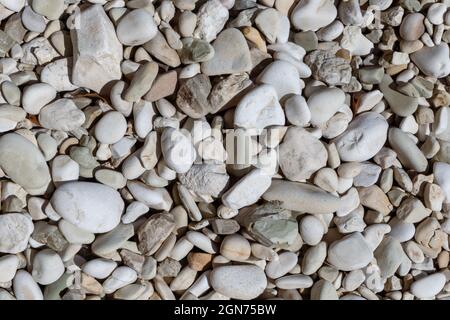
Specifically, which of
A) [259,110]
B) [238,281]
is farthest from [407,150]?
[238,281]

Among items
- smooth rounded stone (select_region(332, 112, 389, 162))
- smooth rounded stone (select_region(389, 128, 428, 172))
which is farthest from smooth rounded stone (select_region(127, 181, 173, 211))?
smooth rounded stone (select_region(389, 128, 428, 172))

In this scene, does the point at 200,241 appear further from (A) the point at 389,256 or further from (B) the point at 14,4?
(B) the point at 14,4

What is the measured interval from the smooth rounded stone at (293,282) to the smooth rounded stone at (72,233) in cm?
35

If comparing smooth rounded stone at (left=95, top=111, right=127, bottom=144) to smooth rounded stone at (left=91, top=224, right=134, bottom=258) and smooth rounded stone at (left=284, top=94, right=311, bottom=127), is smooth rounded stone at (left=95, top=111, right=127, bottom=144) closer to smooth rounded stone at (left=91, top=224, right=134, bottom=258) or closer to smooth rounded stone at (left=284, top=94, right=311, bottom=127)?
smooth rounded stone at (left=91, top=224, right=134, bottom=258)

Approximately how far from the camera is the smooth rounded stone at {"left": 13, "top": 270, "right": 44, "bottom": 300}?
944mm

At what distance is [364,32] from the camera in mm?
1101

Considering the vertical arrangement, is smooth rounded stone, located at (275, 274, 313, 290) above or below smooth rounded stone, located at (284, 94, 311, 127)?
below

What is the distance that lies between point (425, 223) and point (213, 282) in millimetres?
419

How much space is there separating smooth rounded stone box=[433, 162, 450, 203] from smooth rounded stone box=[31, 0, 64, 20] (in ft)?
2.52

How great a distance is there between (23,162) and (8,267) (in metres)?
0.18

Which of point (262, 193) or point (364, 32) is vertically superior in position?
point (364, 32)

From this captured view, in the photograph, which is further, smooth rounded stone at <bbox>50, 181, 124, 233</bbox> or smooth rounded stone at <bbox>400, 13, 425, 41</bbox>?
smooth rounded stone at <bbox>400, 13, 425, 41</bbox>
